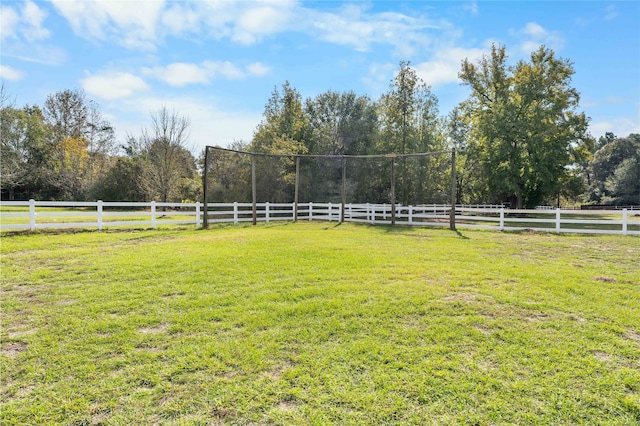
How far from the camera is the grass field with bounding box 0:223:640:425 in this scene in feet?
7.18

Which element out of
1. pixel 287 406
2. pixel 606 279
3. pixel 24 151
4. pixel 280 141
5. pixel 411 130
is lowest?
pixel 287 406

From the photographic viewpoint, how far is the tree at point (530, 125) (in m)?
21.7

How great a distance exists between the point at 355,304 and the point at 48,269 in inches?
209

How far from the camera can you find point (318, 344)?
304 centimetres

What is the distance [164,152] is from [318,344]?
2602 cm

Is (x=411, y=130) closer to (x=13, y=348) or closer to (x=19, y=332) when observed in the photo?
(x=19, y=332)

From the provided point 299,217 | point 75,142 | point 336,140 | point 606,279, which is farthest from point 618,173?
point 75,142

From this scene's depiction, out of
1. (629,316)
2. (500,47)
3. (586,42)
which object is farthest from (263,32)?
(500,47)

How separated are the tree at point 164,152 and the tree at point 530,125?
2248cm

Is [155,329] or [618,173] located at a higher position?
[618,173]

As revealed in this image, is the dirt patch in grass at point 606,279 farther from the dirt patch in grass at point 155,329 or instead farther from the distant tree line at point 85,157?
the distant tree line at point 85,157

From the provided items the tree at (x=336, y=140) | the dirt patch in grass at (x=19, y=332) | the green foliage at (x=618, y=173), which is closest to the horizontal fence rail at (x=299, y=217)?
the tree at (x=336, y=140)

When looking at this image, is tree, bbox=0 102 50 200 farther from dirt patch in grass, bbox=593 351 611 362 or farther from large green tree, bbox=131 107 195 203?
dirt patch in grass, bbox=593 351 611 362

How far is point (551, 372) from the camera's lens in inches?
101
